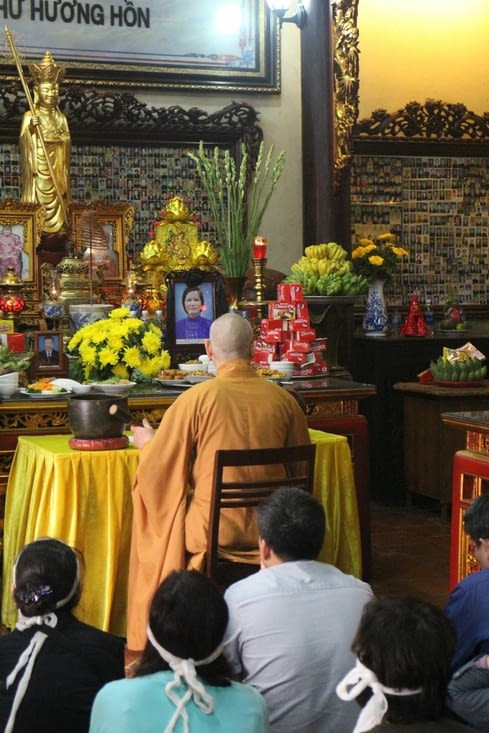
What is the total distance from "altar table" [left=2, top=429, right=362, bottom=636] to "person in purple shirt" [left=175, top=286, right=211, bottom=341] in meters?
1.21

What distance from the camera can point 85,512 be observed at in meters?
4.18

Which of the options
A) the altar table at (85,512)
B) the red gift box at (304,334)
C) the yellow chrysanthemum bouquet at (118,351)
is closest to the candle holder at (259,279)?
the red gift box at (304,334)

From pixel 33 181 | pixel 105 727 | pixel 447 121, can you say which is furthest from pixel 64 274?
pixel 105 727

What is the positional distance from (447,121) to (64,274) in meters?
3.48

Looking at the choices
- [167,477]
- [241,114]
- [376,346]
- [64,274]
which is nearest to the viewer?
[167,477]

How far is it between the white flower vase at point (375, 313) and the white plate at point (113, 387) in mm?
2979

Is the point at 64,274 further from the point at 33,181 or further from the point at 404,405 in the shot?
the point at 404,405

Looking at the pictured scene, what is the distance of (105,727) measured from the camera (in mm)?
1909

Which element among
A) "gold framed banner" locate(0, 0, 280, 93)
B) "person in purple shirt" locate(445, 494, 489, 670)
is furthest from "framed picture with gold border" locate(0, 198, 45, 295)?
"person in purple shirt" locate(445, 494, 489, 670)

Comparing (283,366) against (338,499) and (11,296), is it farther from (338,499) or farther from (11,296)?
(11,296)

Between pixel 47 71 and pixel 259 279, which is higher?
pixel 47 71

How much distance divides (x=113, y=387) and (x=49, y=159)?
8.95ft

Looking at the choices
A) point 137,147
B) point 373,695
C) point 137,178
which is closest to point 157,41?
point 137,147

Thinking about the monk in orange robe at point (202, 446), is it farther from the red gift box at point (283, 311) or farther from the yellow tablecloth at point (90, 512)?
the red gift box at point (283, 311)
